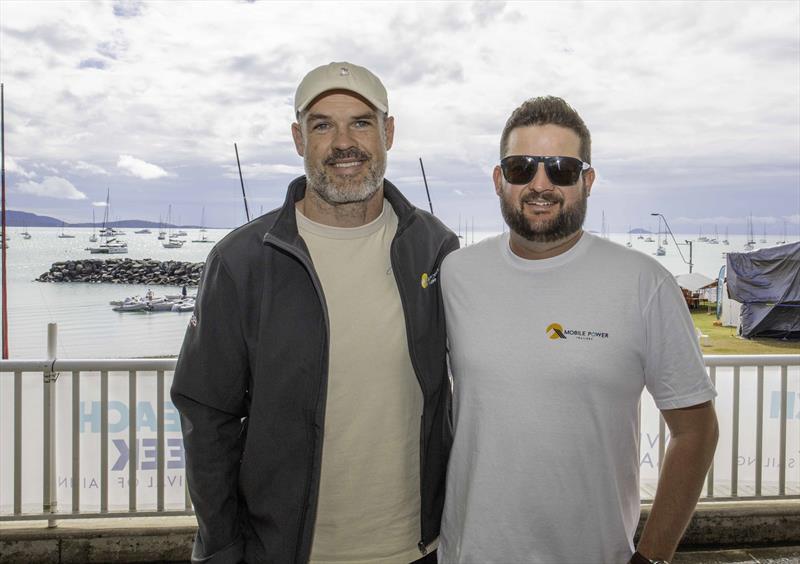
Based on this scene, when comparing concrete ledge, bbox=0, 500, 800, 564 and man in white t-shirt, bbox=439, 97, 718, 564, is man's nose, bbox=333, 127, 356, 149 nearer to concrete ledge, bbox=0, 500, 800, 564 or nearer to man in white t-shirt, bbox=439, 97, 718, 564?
man in white t-shirt, bbox=439, 97, 718, 564

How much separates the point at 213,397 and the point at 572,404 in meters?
0.94

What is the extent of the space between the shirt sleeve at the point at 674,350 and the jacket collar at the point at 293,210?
763 mm

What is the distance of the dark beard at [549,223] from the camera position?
1.60 m

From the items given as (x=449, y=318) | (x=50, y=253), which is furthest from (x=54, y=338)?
(x=50, y=253)

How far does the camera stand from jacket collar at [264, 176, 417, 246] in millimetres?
1767

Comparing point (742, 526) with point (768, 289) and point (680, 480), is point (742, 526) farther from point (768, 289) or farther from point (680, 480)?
point (768, 289)

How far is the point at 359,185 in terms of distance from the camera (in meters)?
1.85

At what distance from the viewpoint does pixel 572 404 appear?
1475mm

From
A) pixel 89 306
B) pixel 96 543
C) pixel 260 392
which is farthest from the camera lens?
pixel 89 306

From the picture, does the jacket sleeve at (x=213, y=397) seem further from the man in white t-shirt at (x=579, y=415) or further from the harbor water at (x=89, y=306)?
the harbor water at (x=89, y=306)

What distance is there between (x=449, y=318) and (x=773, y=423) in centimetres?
267

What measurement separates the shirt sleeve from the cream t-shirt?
0.66 meters

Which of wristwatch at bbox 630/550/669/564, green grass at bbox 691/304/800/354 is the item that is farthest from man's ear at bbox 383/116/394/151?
green grass at bbox 691/304/800/354

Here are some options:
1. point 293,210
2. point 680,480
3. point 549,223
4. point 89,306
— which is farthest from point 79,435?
point 89,306
